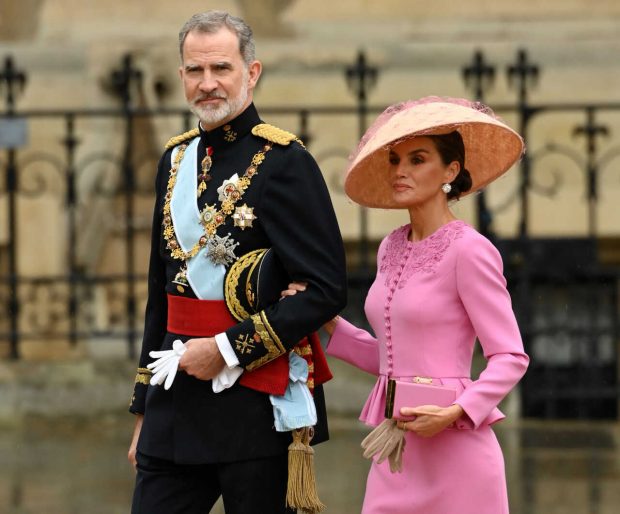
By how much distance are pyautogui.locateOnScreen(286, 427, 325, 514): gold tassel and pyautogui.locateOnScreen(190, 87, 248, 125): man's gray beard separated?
2.59 ft

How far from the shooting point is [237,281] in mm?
4086

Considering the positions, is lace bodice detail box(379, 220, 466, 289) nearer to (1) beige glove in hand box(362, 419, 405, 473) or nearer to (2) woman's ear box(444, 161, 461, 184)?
(2) woman's ear box(444, 161, 461, 184)

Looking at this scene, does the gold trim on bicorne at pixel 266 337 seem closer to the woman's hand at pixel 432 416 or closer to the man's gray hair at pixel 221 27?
the woman's hand at pixel 432 416

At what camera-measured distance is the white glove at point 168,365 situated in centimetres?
406

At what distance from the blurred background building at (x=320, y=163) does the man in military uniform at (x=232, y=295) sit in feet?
15.4

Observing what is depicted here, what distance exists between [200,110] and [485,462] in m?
1.10

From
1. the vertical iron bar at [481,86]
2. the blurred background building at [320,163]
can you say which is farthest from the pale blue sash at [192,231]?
the vertical iron bar at [481,86]

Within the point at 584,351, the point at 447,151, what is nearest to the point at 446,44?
the point at 584,351

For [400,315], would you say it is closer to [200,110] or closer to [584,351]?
[200,110]

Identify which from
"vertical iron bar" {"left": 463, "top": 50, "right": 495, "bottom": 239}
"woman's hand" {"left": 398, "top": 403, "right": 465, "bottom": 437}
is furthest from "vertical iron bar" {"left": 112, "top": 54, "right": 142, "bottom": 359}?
"woman's hand" {"left": 398, "top": 403, "right": 465, "bottom": 437}

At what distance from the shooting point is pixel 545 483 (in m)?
7.73

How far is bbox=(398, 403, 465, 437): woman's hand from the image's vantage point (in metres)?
3.89

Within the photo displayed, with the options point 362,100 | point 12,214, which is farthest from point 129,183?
point 362,100

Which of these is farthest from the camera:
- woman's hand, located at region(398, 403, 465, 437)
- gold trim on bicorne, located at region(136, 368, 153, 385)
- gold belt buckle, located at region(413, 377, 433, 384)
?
gold trim on bicorne, located at region(136, 368, 153, 385)
